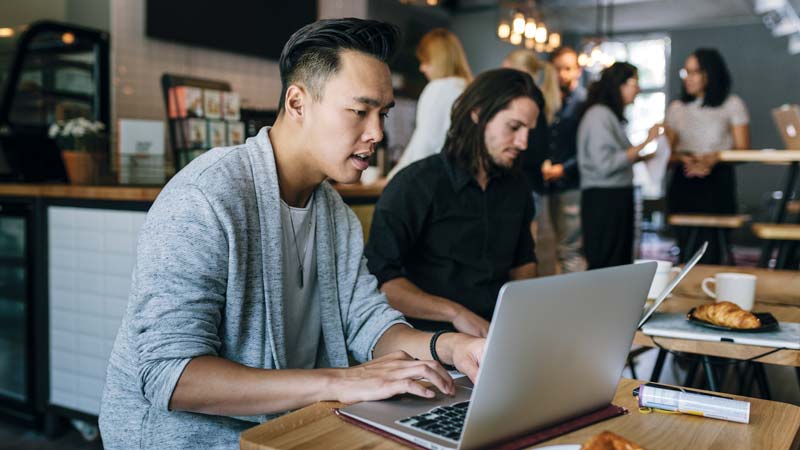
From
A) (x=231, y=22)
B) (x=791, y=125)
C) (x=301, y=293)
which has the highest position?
(x=231, y=22)

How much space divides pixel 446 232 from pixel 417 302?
0.28m

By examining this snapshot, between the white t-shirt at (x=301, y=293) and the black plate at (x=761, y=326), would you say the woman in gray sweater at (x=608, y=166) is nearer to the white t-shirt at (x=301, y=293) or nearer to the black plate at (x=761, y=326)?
the black plate at (x=761, y=326)

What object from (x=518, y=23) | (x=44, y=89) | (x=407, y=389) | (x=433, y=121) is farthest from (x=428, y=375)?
(x=518, y=23)

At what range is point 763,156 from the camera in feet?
14.7

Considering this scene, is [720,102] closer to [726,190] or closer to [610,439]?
[726,190]

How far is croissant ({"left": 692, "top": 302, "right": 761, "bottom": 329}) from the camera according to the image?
5.56 ft

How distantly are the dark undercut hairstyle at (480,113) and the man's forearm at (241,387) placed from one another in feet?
4.09

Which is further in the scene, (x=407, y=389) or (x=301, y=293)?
(x=301, y=293)

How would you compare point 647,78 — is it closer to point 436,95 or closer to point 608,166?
point 608,166

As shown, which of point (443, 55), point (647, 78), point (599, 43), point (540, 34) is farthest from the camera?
point (647, 78)

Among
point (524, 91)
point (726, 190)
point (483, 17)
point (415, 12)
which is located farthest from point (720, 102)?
point (483, 17)

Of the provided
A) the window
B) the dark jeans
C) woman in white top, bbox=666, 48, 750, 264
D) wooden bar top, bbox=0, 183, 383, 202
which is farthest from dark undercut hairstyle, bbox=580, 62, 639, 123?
the window

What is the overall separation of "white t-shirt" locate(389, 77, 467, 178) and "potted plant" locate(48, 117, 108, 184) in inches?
54.1

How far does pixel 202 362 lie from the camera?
1189 millimetres
